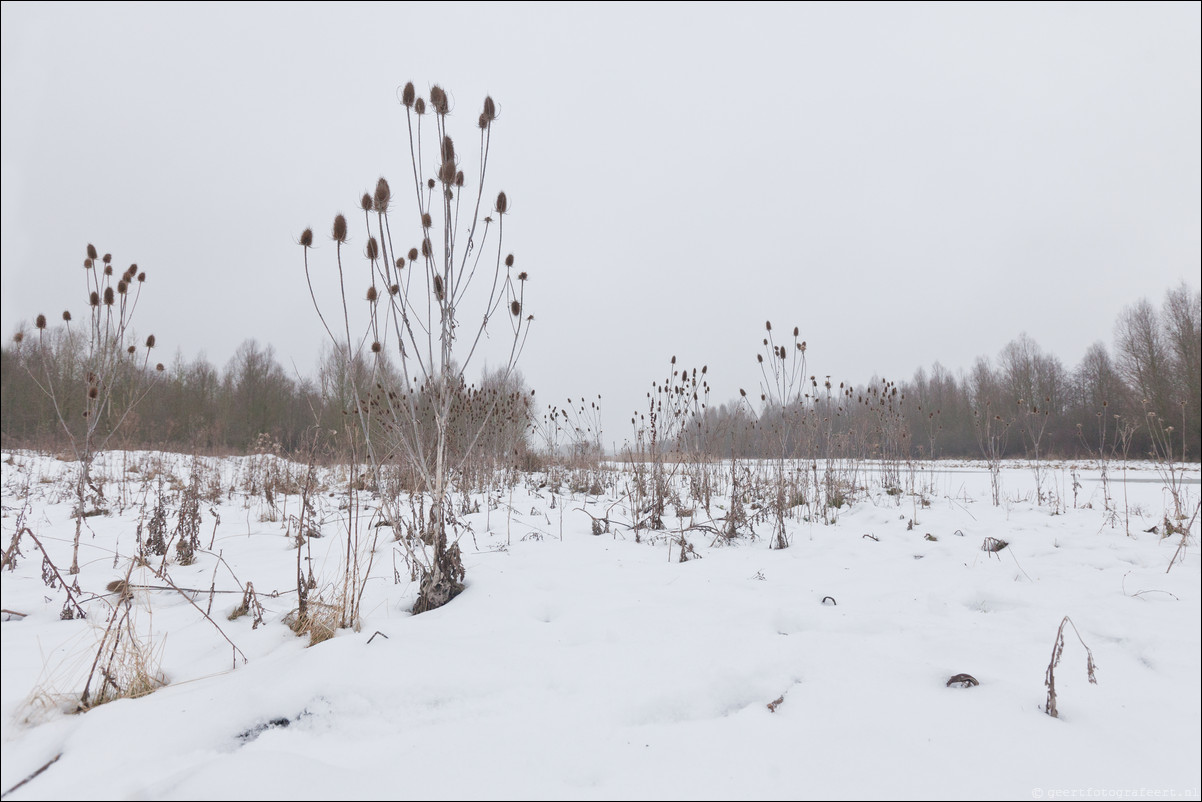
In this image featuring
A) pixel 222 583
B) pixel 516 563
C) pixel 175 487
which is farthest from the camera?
pixel 175 487

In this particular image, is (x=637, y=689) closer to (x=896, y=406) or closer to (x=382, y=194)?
(x=382, y=194)

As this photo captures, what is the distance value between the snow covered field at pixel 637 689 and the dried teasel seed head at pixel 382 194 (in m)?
1.67

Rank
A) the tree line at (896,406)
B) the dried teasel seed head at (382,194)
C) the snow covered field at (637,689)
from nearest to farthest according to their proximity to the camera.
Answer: the snow covered field at (637,689) → the dried teasel seed head at (382,194) → the tree line at (896,406)

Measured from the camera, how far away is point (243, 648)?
6.10ft

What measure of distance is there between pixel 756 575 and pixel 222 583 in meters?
3.01

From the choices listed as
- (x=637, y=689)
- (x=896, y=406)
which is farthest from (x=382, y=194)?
(x=896, y=406)

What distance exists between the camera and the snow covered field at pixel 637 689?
44.1 inches

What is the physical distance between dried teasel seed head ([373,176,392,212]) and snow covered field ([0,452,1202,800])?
167 cm

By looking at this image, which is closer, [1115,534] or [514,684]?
[514,684]

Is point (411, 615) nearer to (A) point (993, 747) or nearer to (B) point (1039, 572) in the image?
(A) point (993, 747)

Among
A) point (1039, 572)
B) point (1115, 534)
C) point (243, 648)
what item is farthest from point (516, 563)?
point (1115, 534)

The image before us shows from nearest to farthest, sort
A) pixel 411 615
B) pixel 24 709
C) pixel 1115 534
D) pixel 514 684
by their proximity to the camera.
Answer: pixel 24 709 → pixel 514 684 → pixel 411 615 → pixel 1115 534

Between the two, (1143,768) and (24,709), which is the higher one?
(24,709)

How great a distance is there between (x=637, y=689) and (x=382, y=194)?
223cm
